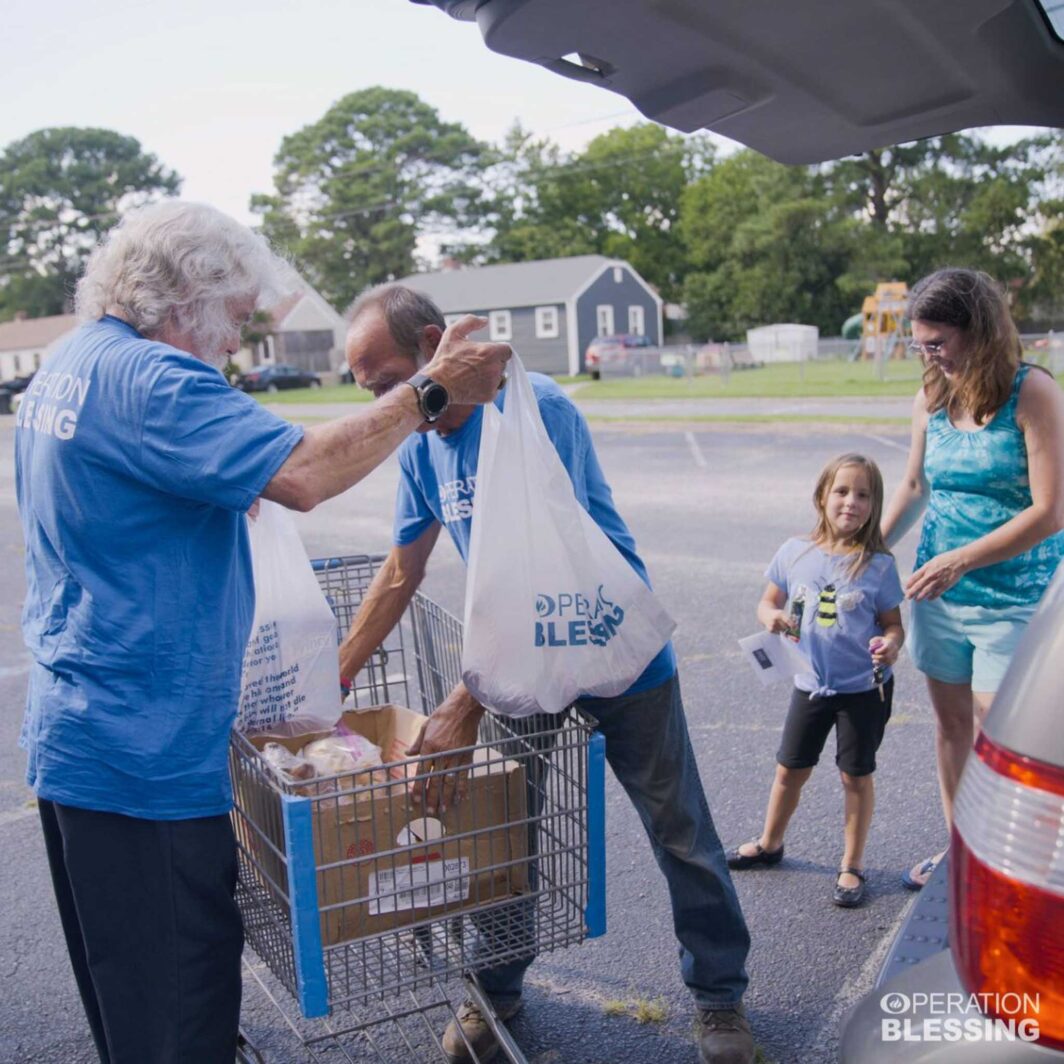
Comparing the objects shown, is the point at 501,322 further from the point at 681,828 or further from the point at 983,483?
the point at 681,828

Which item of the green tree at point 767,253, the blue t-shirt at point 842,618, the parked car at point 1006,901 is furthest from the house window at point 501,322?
the parked car at point 1006,901

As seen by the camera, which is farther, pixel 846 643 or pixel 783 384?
pixel 783 384

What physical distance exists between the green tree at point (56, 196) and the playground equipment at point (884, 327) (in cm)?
5448

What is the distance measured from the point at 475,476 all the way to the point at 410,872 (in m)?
0.90

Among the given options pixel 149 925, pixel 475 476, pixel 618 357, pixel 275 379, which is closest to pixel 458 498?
pixel 475 476

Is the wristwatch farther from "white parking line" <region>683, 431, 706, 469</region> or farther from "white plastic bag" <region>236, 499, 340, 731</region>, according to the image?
"white parking line" <region>683, 431, 706, 469</region>

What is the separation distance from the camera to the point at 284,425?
2.06 m

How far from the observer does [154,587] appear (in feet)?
6.72

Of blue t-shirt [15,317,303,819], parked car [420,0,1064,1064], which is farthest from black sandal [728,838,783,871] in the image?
blue t-shirt [15,317,303,819]

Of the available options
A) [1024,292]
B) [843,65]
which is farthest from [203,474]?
[1024,292]

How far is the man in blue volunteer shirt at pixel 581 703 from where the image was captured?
256 cm

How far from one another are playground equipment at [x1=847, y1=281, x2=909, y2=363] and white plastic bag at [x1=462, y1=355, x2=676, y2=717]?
2774 centimetres

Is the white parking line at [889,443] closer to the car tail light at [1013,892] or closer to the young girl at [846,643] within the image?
the young girl at [846,643]

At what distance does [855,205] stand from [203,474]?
2114 inches
